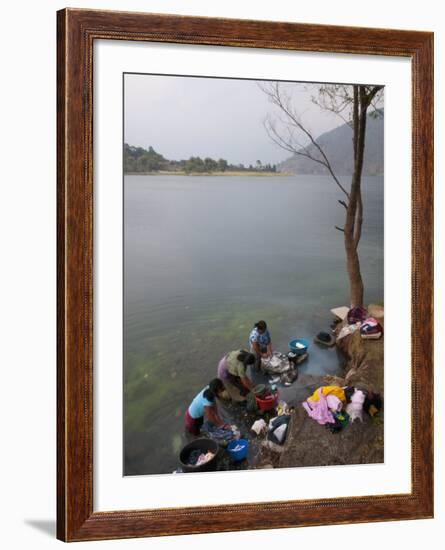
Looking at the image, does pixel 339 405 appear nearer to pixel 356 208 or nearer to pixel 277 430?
pixel 277 430

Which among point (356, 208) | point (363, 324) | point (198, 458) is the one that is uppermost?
point (356, 208)

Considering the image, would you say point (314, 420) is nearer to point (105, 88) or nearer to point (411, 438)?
point (411, 438)

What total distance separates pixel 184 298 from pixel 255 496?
70 centimetres

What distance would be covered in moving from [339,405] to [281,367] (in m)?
0.25

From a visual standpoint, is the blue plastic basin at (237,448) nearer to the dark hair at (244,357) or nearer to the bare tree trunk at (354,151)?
the dark hair at (244,357)

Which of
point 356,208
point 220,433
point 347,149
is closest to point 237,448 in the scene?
point 220,433

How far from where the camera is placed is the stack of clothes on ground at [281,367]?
2375 millimetres

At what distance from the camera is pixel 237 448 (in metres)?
2.33

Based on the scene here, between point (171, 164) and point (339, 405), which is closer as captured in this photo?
point (171, 164)

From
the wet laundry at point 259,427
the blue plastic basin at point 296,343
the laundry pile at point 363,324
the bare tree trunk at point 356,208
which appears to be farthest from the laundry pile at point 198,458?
the bare tree trunk at point 356,208

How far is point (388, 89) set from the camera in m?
2.43

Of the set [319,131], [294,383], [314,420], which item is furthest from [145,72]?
[314,420]

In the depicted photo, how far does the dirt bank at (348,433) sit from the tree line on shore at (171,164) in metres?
0.66

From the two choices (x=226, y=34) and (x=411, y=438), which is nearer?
(x=226, y=34)
